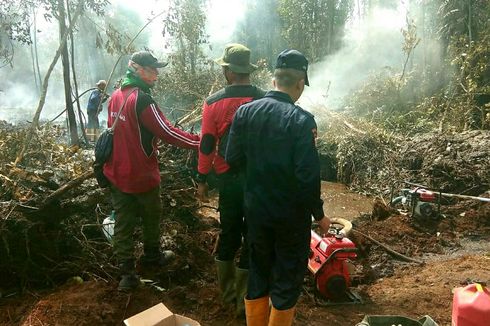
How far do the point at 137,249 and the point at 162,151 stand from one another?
1.79 m

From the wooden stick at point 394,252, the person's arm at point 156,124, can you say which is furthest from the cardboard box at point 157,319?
the wooden stick at point 394,252

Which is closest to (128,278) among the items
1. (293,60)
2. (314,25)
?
(293,60)

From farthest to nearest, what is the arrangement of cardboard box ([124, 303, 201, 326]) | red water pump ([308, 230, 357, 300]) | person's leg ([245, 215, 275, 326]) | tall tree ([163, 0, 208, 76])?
tall tree ([163, 0, 208, 76]) → red water pump ([308, 230, 357, 300]) → person's leg ([245, 215, 275, 326]) → cardboard box ([124, 303, 201, 326])

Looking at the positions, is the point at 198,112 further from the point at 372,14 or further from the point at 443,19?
the point at 372,14

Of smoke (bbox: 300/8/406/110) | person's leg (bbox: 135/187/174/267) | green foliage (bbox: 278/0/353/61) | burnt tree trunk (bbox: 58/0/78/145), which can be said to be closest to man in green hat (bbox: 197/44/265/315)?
person's leg (bbox: 135/187/174/267)

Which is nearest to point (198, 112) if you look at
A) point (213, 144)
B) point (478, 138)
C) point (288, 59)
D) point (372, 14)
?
point (213, 144)

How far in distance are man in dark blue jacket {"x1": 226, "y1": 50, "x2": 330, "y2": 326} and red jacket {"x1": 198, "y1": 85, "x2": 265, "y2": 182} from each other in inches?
20.1

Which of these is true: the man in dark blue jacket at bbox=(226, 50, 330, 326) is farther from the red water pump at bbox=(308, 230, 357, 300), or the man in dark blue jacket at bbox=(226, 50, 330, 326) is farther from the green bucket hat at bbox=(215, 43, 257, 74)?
the red water pump at bbox=(308, 230, 357, 300)

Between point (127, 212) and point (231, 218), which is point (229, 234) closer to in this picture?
point (231, 218)

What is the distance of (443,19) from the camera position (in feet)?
49.7

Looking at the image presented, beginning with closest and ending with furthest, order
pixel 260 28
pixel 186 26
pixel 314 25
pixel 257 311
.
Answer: pixel 257 311 < pixel 186 26 < pixel 314 25 < pixel 260 28

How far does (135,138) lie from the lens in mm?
3279

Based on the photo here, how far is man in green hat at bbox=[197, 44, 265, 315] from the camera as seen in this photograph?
3166mm

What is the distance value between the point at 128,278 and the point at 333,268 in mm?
1871
